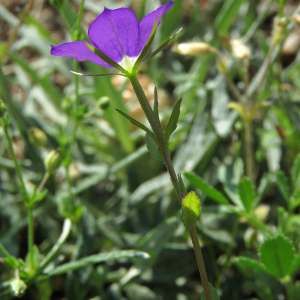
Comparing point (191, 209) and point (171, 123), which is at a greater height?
point (171, 123)

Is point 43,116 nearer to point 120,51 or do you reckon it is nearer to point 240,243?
point 240,243

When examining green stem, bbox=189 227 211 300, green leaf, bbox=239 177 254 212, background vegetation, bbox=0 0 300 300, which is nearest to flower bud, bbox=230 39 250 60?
background vegetation, bbox=0 0 300 300

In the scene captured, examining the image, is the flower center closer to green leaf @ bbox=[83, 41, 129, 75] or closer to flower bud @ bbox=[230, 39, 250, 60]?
green leaf @ bbox=[83, 41, 129, 75]

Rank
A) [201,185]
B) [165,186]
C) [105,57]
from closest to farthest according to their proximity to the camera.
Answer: [105,57]
[201,185]
[165,186]

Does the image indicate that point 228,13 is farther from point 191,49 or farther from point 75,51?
point 75,51

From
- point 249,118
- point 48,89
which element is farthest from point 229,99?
point 48,89

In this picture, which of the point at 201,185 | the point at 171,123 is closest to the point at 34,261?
the point at 201,185

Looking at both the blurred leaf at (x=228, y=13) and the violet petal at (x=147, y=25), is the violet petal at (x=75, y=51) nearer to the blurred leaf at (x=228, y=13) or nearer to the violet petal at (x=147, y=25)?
the violet petal at (x=147, y=25)

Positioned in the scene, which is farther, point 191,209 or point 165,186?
point 165,186

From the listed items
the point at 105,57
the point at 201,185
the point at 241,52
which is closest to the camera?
the point at 105,57
